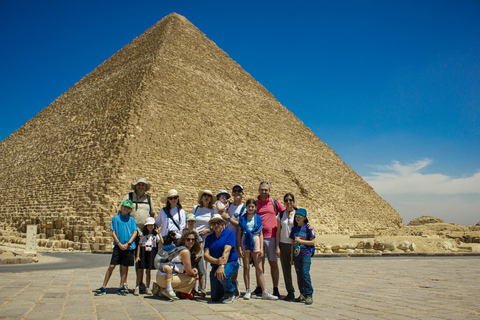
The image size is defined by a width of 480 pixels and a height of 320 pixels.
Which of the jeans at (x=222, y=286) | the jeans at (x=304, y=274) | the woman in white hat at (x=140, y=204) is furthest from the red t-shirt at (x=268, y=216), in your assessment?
the woman in white hat at (x=140, y=204)

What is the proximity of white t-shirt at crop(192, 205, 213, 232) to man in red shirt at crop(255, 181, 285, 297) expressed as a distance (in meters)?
0.77

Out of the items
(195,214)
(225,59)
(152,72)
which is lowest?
(195,214)

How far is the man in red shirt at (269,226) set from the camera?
5.62 meters

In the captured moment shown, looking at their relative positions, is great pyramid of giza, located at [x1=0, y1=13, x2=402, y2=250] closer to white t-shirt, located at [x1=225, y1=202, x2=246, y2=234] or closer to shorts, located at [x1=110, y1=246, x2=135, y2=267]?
shorts, located at [x1=110, y1=246, x2=135, y2=267]

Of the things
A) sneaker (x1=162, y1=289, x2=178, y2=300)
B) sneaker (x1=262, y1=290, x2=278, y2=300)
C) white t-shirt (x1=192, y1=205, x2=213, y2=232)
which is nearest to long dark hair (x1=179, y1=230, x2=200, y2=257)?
white t-shirt (x1=192, y1=205, x2=213, y2=232)

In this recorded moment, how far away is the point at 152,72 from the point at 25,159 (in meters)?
11.5

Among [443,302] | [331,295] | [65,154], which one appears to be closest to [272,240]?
[331,295]

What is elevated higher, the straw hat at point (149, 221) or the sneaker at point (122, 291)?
the straw hat at point (149, 221)

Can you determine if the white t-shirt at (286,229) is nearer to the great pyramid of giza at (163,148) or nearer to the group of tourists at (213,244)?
the group of tourists at (213,244)

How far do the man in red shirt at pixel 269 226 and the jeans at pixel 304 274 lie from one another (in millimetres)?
431

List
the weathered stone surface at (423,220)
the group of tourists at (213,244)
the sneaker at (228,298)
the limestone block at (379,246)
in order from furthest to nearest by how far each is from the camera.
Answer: the weathered stone surface at (423,220)
the limestone block at (379,246)
the group of tourists at (213,244)
the sneaker at (228,298)

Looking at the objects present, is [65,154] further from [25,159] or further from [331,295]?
[331,295]

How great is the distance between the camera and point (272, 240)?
5.70 metres

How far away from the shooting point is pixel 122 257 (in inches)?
218
